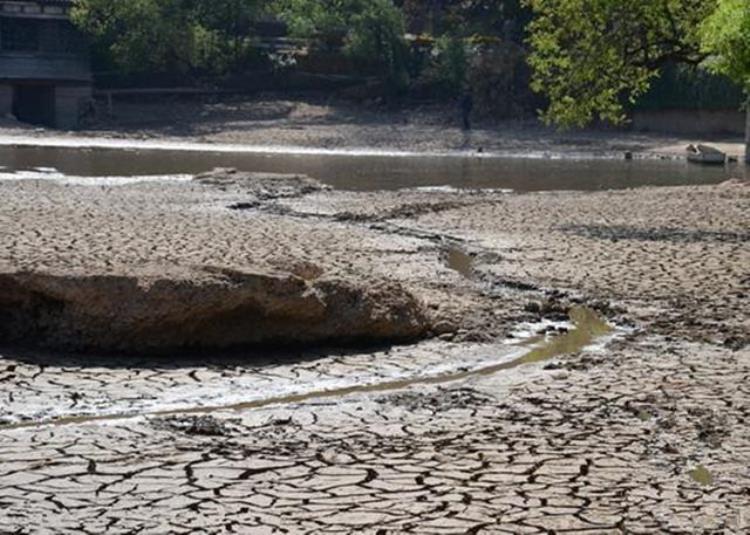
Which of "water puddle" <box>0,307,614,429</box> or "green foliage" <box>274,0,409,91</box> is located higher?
"green foliage" <box>274,0,409,91</box>

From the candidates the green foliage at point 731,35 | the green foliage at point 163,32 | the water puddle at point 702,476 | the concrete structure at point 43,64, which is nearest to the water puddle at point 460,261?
the green foliage at point 731,35

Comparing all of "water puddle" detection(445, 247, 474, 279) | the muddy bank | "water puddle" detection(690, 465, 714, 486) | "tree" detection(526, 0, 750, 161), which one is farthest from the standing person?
"water puddle" detection(690, 465, 714, 486)

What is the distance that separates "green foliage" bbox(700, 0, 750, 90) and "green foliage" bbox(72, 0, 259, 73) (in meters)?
34.0

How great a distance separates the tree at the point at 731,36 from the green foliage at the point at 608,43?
180 cm

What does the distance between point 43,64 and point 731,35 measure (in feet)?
122

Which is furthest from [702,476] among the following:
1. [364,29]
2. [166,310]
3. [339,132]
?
[364,29]

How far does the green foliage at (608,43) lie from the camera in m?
22.9

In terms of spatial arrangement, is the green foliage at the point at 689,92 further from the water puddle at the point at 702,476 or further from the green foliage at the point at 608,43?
the water puddle at the point at 702,476

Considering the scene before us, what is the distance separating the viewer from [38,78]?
5234 centimetres

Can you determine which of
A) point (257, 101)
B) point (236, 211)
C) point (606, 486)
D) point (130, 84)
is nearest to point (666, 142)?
point (257, 101)

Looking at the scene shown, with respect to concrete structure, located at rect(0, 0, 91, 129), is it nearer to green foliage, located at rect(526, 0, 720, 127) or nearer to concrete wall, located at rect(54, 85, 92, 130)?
concrete wall, located at rect(54, 85, 92, 130)

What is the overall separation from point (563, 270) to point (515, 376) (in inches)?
220

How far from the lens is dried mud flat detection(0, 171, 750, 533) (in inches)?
301

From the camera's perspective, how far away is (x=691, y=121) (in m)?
50.5
